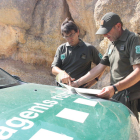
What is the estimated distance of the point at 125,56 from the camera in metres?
1.52

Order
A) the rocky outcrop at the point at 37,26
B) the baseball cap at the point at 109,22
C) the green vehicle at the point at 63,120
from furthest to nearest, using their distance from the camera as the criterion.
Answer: the rocky outcrop at the point at 37,26, the baseball cap at the point at 109,22, the green vehicle at the point at 63,120

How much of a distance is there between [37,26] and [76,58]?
610cm

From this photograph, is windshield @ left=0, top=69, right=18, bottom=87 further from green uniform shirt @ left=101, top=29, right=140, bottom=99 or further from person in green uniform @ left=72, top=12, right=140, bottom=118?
green uniform shirt @ left=101, top=29, right=140, bottom=99

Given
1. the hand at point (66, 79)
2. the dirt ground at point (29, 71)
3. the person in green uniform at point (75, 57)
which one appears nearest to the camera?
the hand at point (66, 79)

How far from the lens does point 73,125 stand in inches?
34.3

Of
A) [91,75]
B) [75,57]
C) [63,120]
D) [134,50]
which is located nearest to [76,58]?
[75,57]

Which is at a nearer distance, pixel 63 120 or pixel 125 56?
pixel 63 120

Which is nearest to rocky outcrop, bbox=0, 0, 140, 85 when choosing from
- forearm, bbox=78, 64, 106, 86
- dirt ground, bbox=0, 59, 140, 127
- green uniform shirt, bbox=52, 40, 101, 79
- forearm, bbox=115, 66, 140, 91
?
dirt ground, bbox=0, 59, 140, 127

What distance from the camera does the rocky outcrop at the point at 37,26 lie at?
6.39 meters

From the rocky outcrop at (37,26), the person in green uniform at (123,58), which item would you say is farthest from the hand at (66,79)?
the rocky outcrop at (37,26)

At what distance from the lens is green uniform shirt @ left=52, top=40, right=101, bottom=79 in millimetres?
2074

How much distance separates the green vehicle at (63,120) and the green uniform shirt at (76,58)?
0.78 m

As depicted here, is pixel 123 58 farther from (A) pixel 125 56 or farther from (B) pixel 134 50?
(B) pixel 134 50

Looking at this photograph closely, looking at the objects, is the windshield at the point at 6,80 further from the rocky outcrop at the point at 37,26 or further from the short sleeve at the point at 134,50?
the rocky outcrop at the point at 37,26
